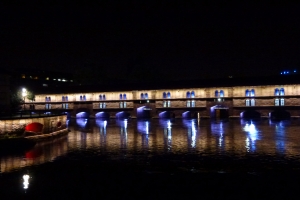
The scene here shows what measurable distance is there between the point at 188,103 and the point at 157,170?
58.6m

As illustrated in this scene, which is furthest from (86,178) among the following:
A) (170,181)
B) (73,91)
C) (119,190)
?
(73,91)

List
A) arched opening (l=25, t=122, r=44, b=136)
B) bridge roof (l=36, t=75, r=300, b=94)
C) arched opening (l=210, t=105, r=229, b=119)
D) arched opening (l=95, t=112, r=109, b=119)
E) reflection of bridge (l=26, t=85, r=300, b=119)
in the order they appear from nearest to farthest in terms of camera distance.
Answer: arched opening (l=25, t=122, r=44, b=136)
reflection of bridge (l=26, t=85, r=300, b=119)
bridge roof (l=36, t=75, r=300, b=94)
arched opening (l=210, t=105, r=229, b=119)
arched opening (l=95, t=112, r=109, b=119)

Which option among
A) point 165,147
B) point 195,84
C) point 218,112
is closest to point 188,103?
point 195,84

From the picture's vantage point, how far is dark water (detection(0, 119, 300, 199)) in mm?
18016

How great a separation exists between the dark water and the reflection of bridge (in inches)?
1511

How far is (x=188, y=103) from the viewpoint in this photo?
80750mm

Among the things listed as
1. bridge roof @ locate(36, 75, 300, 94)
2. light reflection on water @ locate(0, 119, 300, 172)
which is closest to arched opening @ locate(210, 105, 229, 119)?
bridge roof @ locate(36, 75, 300, 94)

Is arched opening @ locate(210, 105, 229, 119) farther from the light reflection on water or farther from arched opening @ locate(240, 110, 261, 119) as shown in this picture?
the light reflection on water

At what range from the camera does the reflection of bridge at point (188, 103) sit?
72.9m

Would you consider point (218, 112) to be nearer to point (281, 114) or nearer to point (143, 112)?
point (281, 114)

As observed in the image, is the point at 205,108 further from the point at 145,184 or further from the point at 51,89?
the point at 145,184

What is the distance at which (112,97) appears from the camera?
88312 mm

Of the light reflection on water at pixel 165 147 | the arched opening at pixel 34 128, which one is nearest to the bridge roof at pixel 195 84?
the light reflection on water at pixel 165 147

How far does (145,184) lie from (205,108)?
197ft
